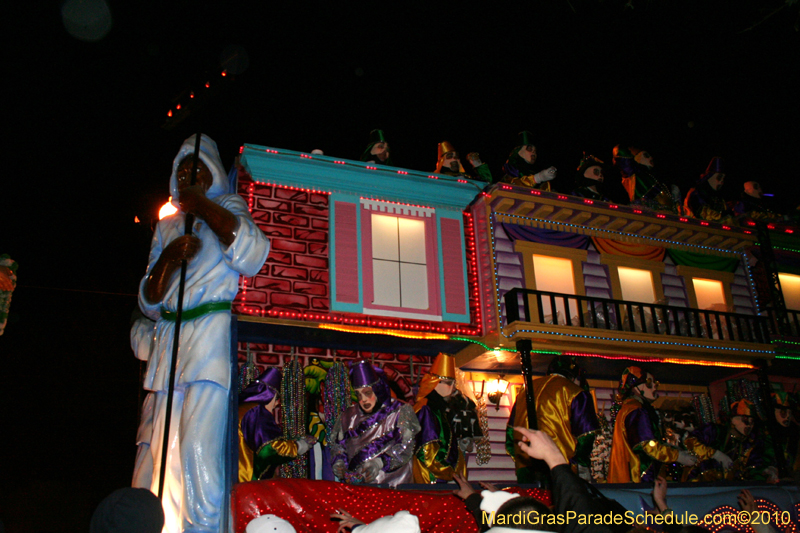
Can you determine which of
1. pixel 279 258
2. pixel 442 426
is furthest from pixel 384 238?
pixel 442 426

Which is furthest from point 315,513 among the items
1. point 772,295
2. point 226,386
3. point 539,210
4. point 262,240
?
point 772,295

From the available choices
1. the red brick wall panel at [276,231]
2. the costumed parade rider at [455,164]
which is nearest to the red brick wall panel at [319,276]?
the red brick wall panel at [276,231]

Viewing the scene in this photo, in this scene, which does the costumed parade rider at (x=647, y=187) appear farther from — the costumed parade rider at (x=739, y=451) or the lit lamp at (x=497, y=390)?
the lit lamp at (x=497, y=390)

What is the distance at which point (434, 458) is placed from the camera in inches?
310

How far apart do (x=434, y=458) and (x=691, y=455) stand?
134 inches

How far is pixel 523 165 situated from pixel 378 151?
2470 mm

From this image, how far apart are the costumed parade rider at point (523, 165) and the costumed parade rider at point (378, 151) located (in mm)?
2050

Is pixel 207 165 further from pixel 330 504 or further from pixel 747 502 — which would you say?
pixel 747 502

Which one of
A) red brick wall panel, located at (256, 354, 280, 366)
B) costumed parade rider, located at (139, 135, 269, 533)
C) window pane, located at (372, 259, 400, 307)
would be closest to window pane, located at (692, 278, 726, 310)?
window pane, located at (372, 259, 400, 307)

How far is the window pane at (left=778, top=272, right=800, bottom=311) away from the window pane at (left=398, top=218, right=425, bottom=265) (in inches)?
301

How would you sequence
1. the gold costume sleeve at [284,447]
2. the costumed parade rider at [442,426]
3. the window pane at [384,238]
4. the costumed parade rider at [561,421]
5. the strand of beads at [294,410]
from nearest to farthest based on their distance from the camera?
Result: the gold costume sleeve at [284,447] < the costumed parade rider at [442,426] < the costumed parade rider at [561,421] < the strand of beads at [294,410] < the window pane at [384,238]

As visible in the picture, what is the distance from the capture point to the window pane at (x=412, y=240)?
9.92 m

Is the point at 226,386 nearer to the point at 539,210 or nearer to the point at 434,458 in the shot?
the point at 434,458

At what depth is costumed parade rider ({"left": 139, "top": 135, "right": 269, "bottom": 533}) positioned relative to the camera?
5098 millimetres
